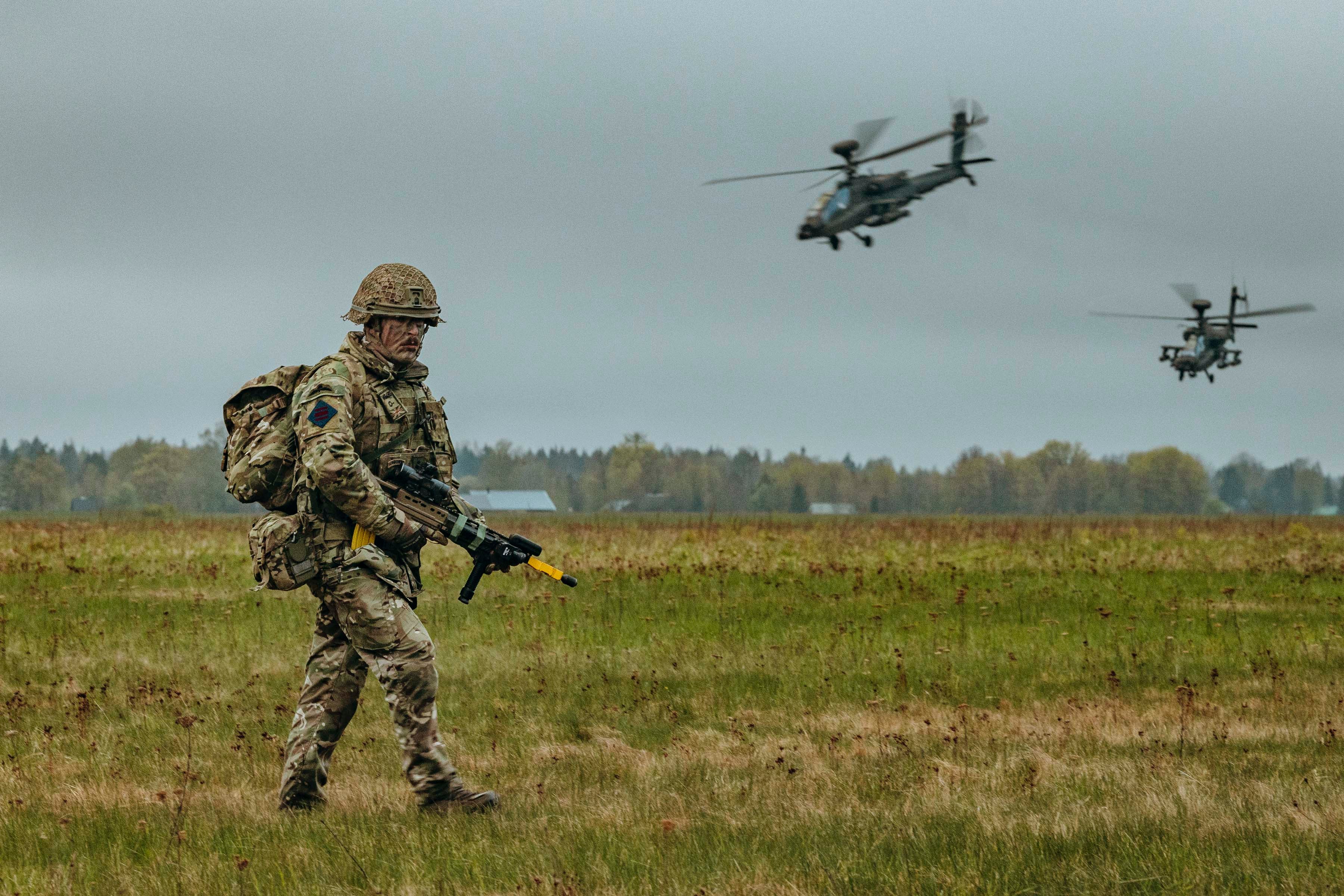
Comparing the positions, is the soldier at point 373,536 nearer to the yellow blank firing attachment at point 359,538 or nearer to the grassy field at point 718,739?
the yellow blank firing attachment at point 359,538

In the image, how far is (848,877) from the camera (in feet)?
15.7

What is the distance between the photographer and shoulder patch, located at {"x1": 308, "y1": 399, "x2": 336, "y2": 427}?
5.70 m

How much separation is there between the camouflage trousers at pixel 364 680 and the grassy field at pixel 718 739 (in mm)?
215

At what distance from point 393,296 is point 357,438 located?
2.30 ft

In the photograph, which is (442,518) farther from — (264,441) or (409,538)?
(264,441)

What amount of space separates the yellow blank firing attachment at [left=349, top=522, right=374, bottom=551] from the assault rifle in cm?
2

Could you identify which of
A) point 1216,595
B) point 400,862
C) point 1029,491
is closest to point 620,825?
point 400,862

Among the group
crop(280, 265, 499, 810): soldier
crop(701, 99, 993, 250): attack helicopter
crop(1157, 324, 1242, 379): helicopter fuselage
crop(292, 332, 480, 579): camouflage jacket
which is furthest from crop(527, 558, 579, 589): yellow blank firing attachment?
crop(1157, 324, 1242, 379): helicopter fuselage

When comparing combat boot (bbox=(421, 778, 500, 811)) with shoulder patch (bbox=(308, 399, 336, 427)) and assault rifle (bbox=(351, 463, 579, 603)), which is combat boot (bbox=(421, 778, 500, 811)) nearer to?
assault rifle (bbox=(351, 463, 579, 603))

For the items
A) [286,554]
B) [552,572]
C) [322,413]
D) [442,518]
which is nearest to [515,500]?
[552,572]

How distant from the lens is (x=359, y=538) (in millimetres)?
5910

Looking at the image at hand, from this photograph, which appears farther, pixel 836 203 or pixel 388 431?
pixel 836 203

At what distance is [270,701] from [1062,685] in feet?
20.1

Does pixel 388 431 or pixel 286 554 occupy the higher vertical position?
pixel 388 431
